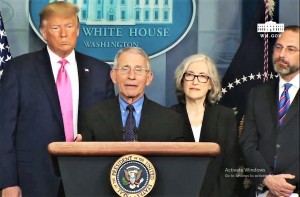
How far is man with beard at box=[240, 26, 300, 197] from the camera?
367 centimetres

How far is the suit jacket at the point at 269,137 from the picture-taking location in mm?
3676

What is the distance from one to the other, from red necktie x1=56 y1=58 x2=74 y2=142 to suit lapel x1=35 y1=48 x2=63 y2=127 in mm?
28

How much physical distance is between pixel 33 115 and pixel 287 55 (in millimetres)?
1438

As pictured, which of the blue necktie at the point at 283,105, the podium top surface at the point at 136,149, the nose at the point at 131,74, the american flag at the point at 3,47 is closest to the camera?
the podium top surface at the point at 136,149

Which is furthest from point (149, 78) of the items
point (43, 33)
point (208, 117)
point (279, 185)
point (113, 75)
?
point (279, 185)

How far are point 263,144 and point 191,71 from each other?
1.85 feet

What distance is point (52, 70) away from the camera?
3781 millimetres

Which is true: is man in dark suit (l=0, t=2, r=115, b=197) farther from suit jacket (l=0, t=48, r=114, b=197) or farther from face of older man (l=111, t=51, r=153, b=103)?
face of older man (l=111, t=51, r=153, b=103)

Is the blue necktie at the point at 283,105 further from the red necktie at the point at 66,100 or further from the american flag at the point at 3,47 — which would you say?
the american flag at the point at 3,47

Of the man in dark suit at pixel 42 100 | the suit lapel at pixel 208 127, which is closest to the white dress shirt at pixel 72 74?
the man in dark suit at pixel 42 100

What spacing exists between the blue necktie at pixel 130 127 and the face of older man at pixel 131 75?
0.06 meters

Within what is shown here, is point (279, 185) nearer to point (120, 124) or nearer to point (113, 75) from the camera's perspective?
point (120, 124)

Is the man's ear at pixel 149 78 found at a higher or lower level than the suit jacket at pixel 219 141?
higher

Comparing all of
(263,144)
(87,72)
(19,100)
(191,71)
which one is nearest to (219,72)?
(191,71)
